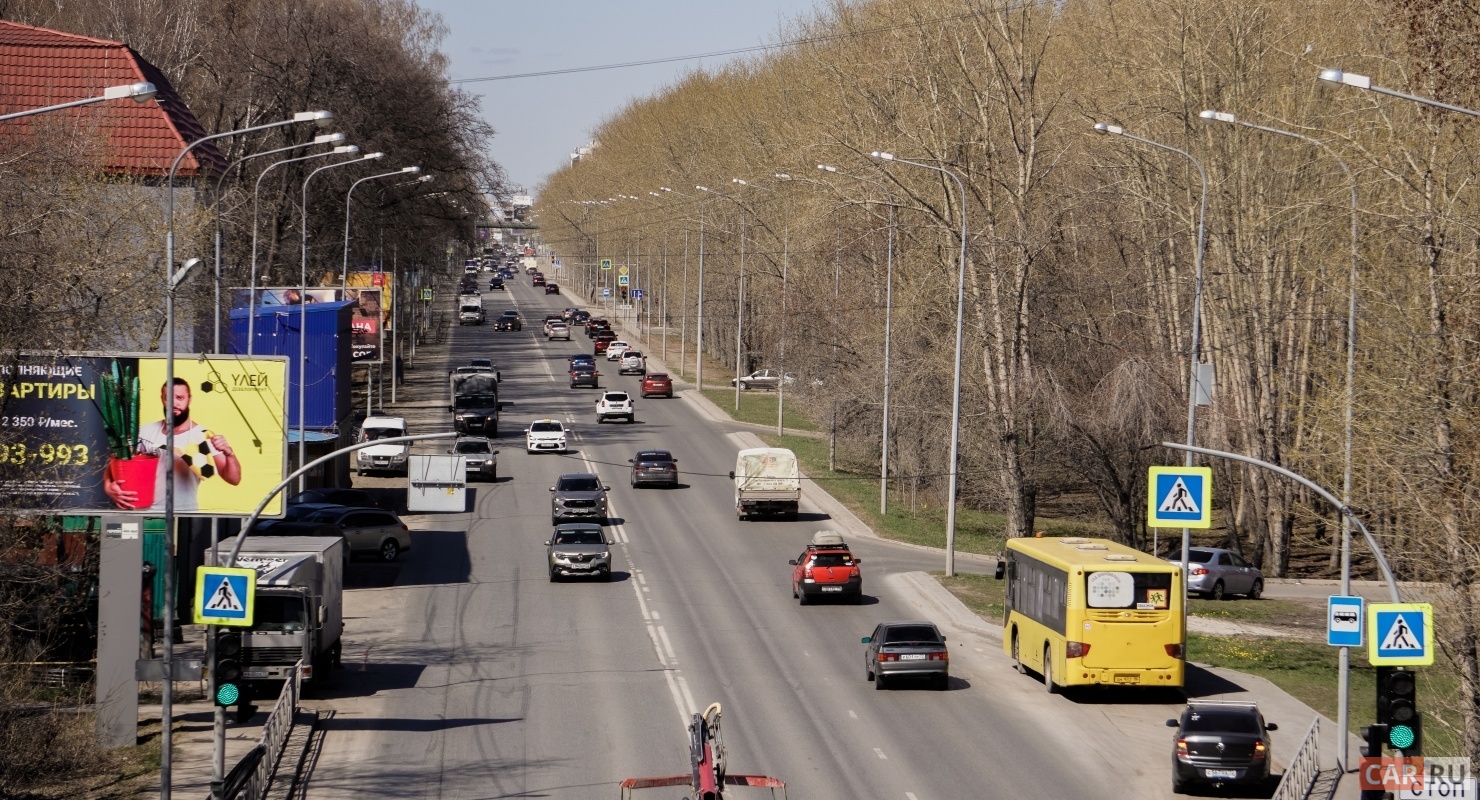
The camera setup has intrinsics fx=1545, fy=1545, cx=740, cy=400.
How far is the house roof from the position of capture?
160 feet

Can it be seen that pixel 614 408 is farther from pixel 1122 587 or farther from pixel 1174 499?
pixel 1174 499

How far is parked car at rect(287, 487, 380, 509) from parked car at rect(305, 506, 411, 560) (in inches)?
47.1

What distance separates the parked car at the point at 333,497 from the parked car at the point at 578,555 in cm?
747

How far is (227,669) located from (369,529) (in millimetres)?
25574

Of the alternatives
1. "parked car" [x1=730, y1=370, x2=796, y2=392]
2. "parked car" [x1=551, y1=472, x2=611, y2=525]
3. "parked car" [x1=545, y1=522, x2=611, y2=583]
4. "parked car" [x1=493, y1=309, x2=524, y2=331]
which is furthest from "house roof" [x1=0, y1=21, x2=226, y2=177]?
"parked car" [x1=493, y1=309, x2=524, y2=331]

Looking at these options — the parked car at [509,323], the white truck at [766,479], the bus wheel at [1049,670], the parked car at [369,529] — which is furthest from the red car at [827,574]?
the parked car at [509,323]

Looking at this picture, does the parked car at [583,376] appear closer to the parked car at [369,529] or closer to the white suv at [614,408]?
the white suv at [614,408]

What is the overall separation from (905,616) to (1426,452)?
14.5 m

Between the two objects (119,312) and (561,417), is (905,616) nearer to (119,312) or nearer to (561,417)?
(119,312)

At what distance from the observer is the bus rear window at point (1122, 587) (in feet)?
92.3

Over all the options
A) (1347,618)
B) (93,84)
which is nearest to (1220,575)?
(1347,618)

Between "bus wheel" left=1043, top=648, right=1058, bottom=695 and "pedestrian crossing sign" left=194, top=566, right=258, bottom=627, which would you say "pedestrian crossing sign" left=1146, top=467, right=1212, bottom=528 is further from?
"pedestrian crossing sign" left=194, top=566, right=258, bottom=627

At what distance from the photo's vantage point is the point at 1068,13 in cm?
7188

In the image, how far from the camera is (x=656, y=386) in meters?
83.6
